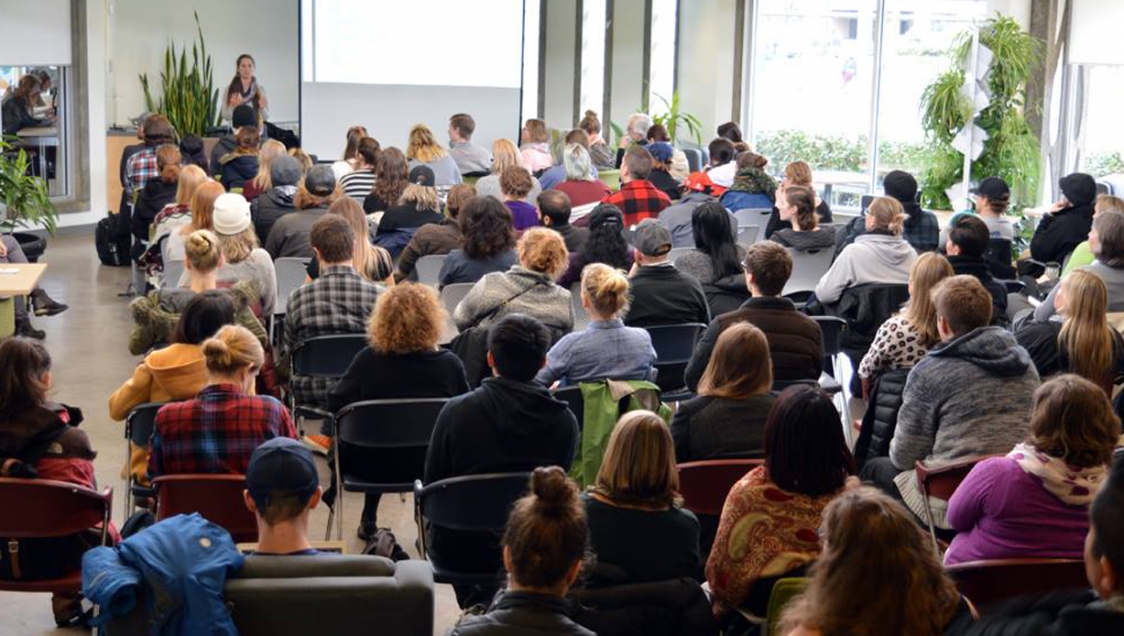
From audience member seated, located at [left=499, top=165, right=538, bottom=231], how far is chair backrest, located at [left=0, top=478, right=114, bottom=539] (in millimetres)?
4701

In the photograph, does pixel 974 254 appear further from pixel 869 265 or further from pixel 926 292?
→ pixel 926 292

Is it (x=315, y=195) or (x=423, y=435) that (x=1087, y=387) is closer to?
(x=423, y=435)

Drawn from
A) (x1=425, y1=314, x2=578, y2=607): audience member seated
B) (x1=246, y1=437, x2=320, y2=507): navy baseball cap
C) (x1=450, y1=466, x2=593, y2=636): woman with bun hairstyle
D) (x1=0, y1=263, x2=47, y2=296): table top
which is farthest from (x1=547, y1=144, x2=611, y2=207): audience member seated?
(x1=450, y1=466, x2=593, y2=636): woman with bun hairstyle

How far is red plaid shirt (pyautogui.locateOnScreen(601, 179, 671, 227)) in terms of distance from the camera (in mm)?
9453

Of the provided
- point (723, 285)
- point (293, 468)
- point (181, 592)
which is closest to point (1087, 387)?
point (293, 468)

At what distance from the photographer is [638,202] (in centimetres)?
945

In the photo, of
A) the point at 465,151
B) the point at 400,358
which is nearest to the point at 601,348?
the point at 400,358

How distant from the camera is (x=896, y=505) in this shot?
2789mm

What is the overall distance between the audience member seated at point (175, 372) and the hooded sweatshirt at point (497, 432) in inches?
42.3

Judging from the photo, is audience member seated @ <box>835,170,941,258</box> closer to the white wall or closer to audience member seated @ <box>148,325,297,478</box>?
audience member seated @ <box>148,325,297,478</box>

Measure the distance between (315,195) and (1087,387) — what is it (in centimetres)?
557

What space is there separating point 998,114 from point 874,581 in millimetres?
10360

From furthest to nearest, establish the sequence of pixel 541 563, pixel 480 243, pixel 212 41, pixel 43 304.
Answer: pixel 212 41 < pixel 43 304 < pixel 480 243 < pixel 541 563

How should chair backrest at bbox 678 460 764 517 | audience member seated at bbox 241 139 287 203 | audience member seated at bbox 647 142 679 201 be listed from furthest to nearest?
audience member seated at bbox 647 142 679 201 < audience member seated at bbox 241 139 287 203 < chair backrest at bbox 678 460 764 517
